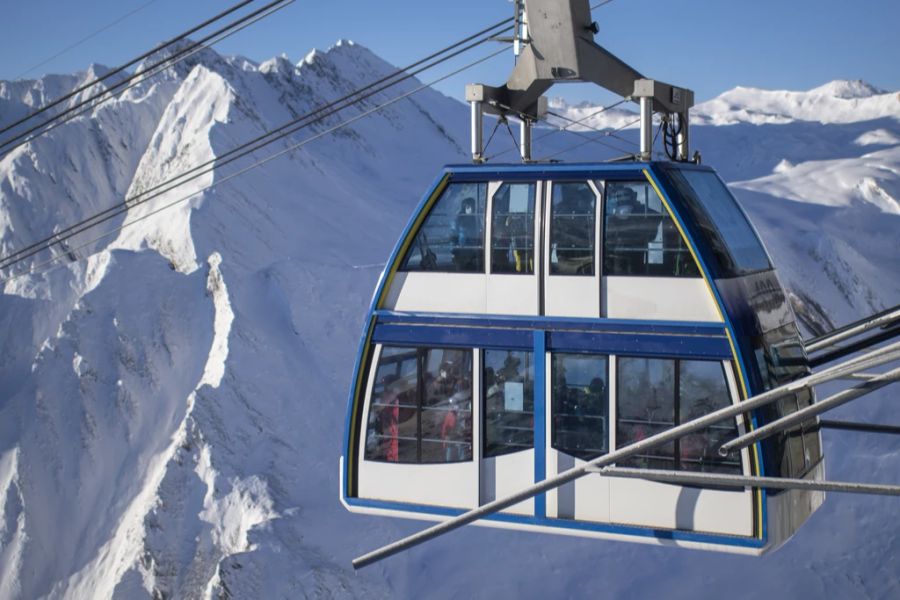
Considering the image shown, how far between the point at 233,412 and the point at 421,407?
11.6 meters

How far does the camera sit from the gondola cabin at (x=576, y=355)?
7016 millimetres

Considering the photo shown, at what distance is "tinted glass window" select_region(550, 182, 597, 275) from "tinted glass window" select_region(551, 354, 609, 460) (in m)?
0.69

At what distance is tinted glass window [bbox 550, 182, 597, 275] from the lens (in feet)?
24.1

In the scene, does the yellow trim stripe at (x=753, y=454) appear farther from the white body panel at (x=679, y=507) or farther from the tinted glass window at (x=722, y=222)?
the tinted glass window at (x=722, y=222)

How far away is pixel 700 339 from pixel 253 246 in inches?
682

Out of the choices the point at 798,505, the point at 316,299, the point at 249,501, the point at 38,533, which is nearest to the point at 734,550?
the point at 798,505

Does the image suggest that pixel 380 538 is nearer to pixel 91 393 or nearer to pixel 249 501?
pixel 249 501

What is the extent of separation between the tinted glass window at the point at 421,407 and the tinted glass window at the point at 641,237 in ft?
4.67

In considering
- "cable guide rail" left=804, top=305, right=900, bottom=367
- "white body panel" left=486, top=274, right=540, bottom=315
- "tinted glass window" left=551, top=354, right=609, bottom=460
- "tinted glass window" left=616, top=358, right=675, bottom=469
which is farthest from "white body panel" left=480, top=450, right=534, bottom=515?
"cable guide rail" left=804, top=305, right=900, bottom=367

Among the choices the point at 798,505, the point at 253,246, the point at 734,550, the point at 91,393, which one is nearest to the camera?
the point at 734,550

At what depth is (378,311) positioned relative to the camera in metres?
8.03

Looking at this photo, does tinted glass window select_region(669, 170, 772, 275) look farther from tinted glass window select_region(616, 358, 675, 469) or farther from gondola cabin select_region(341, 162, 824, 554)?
tinted glass window select_region(616, 358, 675, 469)

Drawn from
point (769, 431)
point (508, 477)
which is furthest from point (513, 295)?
point (769, 431)

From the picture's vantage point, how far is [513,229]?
761cm
